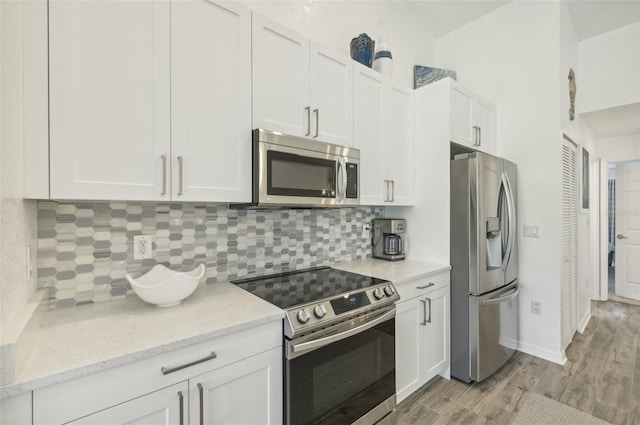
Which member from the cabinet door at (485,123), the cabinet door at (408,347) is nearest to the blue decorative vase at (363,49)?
the cabinet door at (485,123)

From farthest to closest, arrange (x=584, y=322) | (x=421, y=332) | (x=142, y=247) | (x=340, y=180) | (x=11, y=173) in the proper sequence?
1. (x=584, y=322)
2. (x=421, y=332)
3. (x=340, y=180)
4. (x=142, y=247)
5. (x=11, y=173)

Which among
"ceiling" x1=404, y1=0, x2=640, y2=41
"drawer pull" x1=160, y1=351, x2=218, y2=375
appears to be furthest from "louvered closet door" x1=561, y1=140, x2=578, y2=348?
"drawer pull" x1=160, y1=351, x2=218, y2=375

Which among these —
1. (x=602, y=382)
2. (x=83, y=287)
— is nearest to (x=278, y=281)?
(x=83, y=287)

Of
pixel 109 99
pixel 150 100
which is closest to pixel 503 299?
pixel 150 100

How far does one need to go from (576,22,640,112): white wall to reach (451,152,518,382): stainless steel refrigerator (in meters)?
1.77

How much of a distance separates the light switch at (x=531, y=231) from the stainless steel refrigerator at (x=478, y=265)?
0.46m

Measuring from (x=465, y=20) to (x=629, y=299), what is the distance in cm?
454

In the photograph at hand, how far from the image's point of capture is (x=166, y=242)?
158 centimetres

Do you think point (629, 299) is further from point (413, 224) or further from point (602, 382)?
point (413, 224)

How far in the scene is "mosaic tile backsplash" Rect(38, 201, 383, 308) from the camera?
131cm

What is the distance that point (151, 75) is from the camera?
1.26 m

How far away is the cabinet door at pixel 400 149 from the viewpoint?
2.37 m

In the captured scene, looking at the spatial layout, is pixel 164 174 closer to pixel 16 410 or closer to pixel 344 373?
pixel 16 410

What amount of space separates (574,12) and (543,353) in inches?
127
